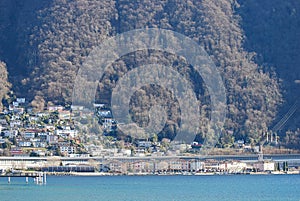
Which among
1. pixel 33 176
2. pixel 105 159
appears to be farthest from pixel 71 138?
pixel 33 176

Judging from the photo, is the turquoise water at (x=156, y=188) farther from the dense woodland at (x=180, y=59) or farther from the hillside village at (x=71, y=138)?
the dense woodland at (x=180, y=59)

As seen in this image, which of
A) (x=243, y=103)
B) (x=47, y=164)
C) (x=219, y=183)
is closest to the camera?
(x=219, y=183)

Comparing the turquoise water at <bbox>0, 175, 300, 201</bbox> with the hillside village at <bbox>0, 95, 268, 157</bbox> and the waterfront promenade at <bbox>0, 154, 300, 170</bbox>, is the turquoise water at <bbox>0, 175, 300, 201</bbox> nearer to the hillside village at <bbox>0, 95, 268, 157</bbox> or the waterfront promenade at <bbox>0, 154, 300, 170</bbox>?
the waterfront promenade at <bbox>0, 154, 300, 170</bbox>

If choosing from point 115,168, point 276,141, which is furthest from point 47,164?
point 276,141

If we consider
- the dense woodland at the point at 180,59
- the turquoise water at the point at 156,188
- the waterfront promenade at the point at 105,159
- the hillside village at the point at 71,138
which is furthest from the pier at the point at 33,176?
the dense woodland at the point at 180,59

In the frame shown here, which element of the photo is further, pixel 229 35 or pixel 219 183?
pixel 229 35

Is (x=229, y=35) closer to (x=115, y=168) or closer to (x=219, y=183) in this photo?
(x=115, y=168)

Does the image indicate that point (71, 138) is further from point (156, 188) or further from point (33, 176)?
point (156, 188)
